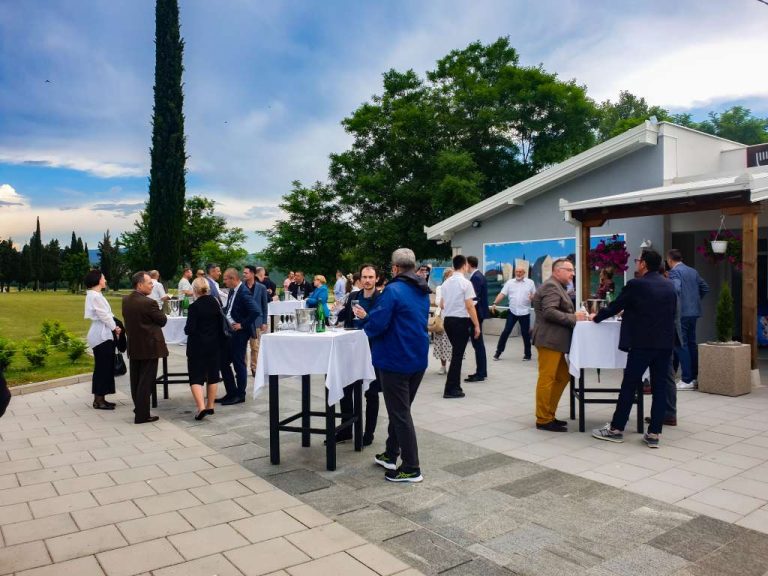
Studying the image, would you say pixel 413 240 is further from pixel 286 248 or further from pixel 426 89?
pixel 286 248

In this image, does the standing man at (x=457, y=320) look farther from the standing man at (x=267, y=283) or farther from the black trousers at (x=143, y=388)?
the standing man at (x=267, y=283)

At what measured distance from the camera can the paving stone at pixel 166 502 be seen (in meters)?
4.37

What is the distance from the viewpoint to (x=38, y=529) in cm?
404

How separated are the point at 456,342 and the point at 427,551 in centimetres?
505

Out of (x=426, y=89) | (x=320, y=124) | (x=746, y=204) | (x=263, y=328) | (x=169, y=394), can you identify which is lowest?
(x=169, y=394)

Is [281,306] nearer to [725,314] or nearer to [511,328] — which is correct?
[511,328]

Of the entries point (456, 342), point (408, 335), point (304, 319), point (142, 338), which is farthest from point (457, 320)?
point (142, 338)

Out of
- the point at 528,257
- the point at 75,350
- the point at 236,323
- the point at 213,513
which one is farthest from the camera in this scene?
the point at 528,257

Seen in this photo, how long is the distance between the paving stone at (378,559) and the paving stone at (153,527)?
119 cm

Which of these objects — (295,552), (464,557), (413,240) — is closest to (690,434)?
(464,557)

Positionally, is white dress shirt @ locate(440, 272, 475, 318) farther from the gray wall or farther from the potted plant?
the gray wall

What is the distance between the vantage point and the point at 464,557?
3564 mm

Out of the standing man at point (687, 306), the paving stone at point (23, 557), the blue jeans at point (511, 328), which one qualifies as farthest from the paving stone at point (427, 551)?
the blue jeans at point (511, 328)

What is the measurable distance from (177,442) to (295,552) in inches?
121
